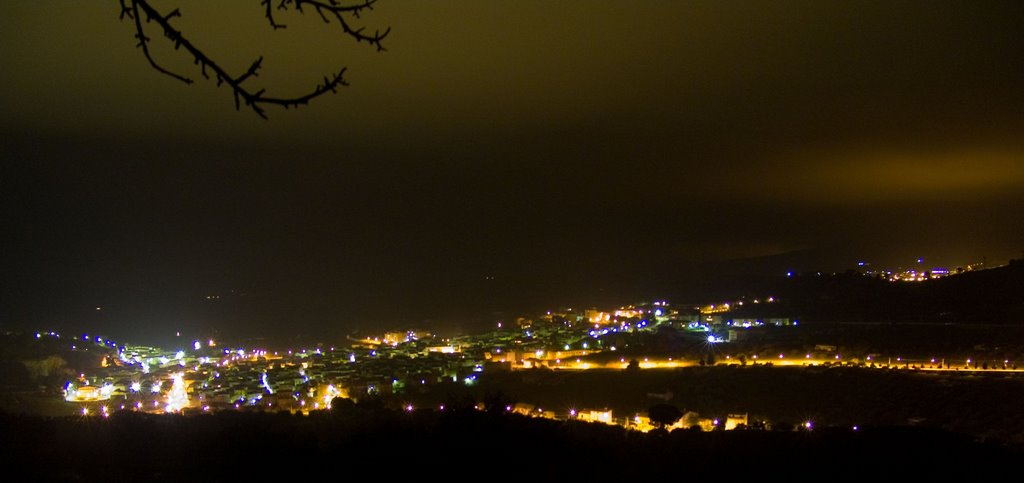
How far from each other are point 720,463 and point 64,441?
6.50 m

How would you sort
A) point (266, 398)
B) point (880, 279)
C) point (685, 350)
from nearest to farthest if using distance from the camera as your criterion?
point (266, 398), point (685, 350), point (880, 279)

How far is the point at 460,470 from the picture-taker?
→ 6121 millimetres

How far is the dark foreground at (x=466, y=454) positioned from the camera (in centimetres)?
637

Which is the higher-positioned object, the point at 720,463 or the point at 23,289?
the point at 23,289

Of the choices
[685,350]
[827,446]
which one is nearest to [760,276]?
[685,350]

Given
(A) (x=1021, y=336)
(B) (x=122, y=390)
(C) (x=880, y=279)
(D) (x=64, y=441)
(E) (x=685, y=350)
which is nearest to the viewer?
(D) (x=64, y=441)

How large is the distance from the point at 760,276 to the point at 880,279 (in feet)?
48.2

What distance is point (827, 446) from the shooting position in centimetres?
878

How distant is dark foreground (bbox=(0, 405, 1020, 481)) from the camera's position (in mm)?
6367

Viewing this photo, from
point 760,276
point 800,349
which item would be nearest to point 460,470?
point 800,349

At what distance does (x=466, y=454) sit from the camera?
6.39 meters

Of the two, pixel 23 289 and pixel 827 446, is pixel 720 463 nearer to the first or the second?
pixel 827 446

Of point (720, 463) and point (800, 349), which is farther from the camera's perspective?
point (800, 349)

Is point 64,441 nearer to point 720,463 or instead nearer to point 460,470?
point 460,470
